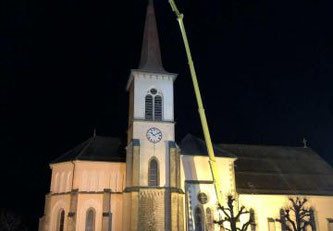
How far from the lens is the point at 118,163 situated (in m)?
38.0

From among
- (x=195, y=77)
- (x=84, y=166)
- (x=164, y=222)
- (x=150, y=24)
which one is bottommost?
(x=164, y=222)

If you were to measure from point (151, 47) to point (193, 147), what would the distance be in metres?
11.3

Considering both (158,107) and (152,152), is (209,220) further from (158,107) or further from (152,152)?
(158,107)

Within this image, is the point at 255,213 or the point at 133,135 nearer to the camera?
the point at 133,135

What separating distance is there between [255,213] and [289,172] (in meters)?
8.49

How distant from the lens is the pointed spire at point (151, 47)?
37925mm

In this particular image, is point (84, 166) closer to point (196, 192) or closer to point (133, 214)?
point (133, 214)

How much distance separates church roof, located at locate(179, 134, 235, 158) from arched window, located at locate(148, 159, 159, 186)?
434 centimetres

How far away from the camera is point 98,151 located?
39.1 metres

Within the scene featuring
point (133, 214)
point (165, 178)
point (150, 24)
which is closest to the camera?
point (133, 214)

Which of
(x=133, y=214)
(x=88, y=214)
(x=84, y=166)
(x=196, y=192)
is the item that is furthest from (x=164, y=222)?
(x=84, y=166)

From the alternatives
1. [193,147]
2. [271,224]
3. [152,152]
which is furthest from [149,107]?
[271,224]

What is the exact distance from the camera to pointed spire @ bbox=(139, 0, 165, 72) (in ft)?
124

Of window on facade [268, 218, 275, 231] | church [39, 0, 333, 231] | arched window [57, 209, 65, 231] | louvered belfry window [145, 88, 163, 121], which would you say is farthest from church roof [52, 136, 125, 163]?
window on facade [268, 218, 275, 231]
